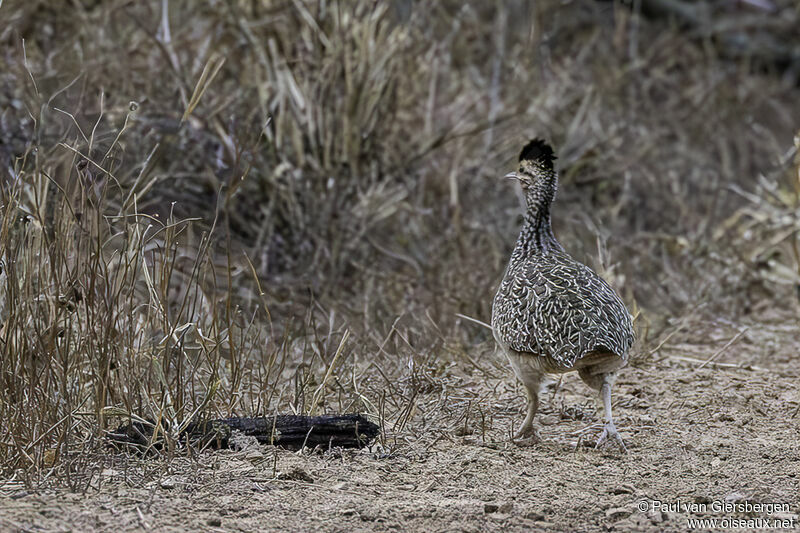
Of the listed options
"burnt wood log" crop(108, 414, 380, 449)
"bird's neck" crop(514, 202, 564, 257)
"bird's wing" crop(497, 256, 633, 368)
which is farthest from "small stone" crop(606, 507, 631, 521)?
"bird's neck" crop(514, 202, 564, 257)

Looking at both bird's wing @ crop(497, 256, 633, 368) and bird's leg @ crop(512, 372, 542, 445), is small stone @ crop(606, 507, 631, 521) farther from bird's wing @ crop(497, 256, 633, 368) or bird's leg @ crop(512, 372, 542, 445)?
bird's leg @ crop(512, 372, 542, 445)

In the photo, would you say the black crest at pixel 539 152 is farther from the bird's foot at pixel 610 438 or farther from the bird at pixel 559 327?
the bird's foot at pixel 610 438

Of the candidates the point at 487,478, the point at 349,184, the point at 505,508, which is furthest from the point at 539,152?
the point at 349,184

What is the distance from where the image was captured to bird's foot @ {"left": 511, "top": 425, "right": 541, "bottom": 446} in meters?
4.45

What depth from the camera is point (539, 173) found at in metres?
5.02

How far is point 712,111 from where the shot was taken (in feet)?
37.1

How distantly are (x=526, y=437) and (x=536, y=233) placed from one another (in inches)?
40.5

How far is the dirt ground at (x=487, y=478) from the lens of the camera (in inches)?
136

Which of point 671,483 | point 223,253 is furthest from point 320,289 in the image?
point 671,483

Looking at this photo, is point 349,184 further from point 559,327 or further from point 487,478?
point 487,478

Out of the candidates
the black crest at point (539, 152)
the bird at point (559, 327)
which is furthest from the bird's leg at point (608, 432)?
the black crest at point (539, 152)

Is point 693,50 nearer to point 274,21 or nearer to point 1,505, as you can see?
point 274,21

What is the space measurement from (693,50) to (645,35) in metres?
0.74

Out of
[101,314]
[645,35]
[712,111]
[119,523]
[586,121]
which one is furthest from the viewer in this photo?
[645,35]
